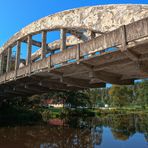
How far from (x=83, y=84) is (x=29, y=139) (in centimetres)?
699

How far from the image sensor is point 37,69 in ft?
53.2

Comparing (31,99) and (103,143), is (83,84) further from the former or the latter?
(31,99)

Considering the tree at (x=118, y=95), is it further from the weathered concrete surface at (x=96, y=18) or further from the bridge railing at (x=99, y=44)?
the bridge railing at (x=99, y=44)

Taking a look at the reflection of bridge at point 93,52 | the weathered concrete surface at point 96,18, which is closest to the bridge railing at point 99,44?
the reflection of bridge at point 93,52

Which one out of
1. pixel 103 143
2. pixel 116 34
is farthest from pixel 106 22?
pixel 103 143

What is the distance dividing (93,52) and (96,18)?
304 inches

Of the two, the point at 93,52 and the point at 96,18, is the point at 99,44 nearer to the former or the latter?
the point at 93,52

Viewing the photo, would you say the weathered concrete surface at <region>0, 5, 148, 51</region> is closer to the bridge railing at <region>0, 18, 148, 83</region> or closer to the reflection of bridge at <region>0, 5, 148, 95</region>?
the reflection of bridge at <region>0, 5, 148, 95</region>

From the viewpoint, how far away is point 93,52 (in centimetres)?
1138

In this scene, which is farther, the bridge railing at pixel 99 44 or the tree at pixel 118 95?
the tree at pixel 118 95

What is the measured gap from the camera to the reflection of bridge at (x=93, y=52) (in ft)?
32.6

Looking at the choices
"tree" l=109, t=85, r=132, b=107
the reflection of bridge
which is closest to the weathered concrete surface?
the reflection of bridge

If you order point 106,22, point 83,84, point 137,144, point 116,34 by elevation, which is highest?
point 106,22

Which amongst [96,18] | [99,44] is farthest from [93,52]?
[96,18]
